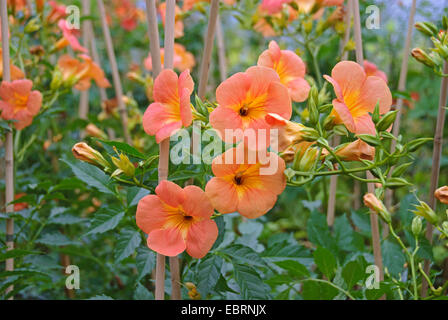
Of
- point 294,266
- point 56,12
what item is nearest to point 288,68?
point 294,266

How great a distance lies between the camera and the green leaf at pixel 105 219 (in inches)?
34.7

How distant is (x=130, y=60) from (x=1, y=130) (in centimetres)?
202

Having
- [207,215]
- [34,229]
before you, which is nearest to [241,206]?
[207,215]

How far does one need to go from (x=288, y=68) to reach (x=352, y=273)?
45 centimetres

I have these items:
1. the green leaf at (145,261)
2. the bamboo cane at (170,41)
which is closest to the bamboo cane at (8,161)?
the green leaf at (145,261)

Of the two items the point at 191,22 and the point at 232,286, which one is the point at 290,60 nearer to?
the point at 232,286

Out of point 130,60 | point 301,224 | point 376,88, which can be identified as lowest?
point 301,224

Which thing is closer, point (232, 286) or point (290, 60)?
point (290, 60)

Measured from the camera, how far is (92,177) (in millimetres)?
963

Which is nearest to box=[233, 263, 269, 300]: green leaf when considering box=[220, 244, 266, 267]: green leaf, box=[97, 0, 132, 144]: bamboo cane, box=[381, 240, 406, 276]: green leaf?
box=[220, 244, 266, 267]: green leaf

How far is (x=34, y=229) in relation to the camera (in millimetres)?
1314

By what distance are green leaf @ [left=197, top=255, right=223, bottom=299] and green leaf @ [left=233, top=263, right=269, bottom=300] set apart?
0.14ft

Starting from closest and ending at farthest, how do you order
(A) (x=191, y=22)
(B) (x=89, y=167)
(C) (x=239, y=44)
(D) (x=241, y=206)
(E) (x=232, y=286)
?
(D) (x=241, y=206), (B) (x=89, y=167), (E) (x=232, y=286), (A) (x=191, y=22), (C) (x=239, y=44)

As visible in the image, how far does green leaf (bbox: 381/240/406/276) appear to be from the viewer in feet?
3.64
